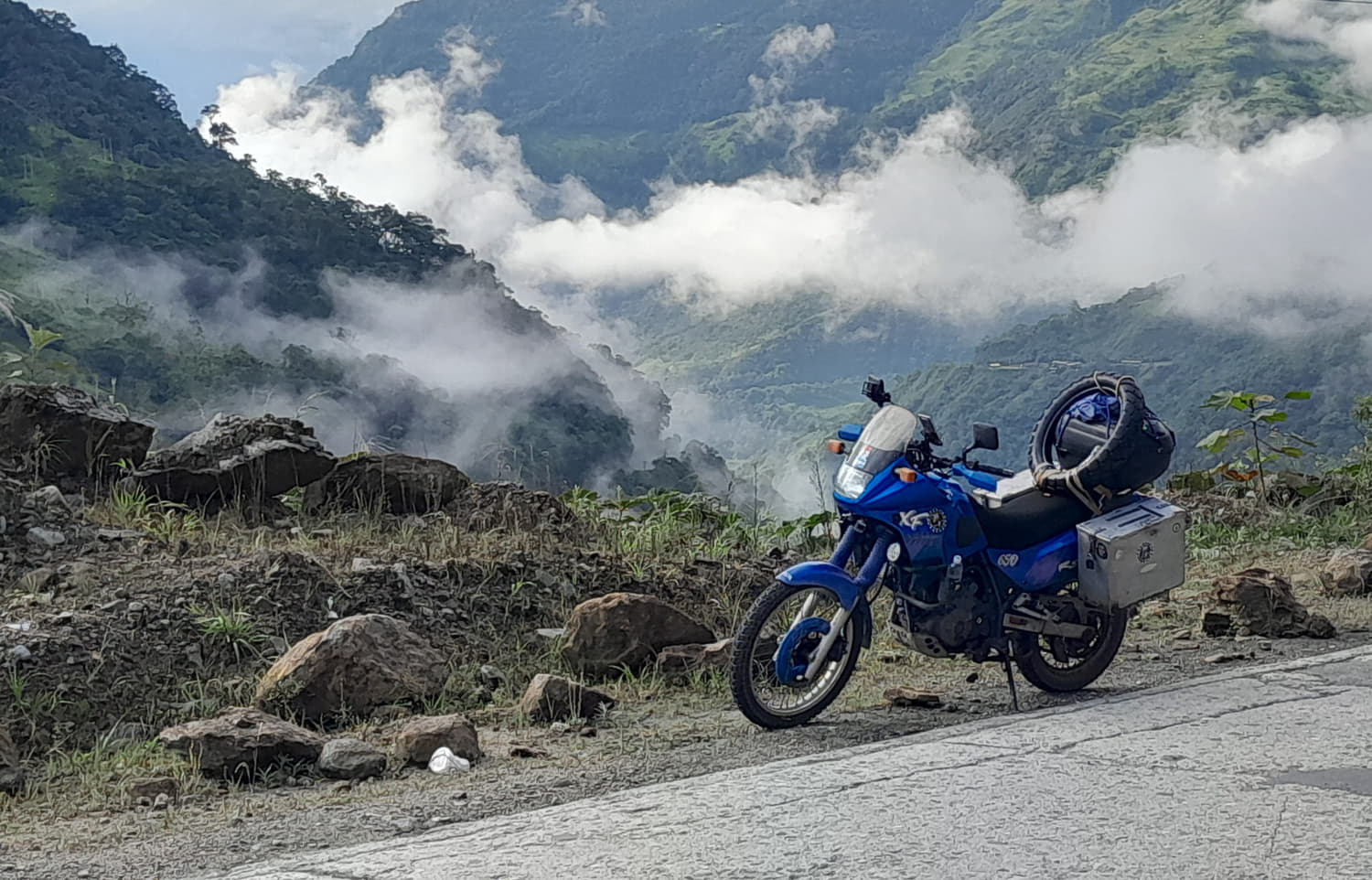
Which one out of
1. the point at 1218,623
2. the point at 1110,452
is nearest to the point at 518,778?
the point at 1110,452

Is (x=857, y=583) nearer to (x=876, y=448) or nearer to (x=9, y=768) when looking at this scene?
(x=876, y=448)

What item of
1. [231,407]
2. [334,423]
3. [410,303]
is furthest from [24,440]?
[410,303]

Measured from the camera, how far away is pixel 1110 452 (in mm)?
6238

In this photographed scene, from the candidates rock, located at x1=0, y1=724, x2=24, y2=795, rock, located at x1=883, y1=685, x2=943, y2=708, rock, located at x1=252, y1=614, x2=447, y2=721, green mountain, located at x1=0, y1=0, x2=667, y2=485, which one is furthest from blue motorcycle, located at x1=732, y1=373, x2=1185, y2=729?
green mountain, located at x1=0, y1=0, x2=667, y2=485

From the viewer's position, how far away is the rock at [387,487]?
9.18 meters

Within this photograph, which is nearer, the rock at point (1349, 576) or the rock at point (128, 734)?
the rock at point (128, 734)

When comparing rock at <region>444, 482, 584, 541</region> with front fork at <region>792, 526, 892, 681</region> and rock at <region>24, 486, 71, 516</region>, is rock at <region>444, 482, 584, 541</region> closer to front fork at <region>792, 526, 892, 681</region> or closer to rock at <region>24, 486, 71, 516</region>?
rock at <region>24, 486, 71, 516</region>

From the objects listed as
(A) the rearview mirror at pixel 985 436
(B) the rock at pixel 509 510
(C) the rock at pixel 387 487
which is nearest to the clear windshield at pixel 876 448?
(A) the rearview mirror at pixel 985 436

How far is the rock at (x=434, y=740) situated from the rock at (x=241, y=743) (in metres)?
0.32

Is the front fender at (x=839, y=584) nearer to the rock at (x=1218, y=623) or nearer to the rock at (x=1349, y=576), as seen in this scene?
the rock at (x=1218, y=623)

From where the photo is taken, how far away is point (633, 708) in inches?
251

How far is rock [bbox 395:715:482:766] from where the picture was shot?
529 cm

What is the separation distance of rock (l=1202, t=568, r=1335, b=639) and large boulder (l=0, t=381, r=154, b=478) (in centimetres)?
630

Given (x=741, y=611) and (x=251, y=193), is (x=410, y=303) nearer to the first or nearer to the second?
(x=251, y=193)
